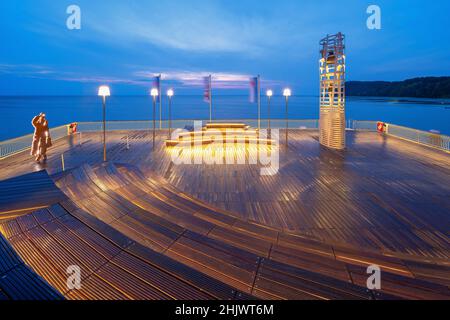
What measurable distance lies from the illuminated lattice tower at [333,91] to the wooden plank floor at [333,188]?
0.89m

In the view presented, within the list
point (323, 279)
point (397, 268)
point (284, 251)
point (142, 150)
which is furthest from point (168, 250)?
point (142, 150)

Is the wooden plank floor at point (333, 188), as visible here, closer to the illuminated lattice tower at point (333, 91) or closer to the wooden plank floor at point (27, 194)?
the illuminated lattice tower at point (333, 91)

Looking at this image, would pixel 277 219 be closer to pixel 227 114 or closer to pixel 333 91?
pixel 333 91

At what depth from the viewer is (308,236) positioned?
18.3ft

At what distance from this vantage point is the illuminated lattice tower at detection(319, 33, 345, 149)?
14.8 m

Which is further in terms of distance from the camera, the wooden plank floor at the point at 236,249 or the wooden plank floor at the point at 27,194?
the wooden plank floor at the point at 27,194

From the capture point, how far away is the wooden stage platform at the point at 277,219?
138 inches

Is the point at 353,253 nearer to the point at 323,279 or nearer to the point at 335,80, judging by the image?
the point at 323,279

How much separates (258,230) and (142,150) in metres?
10.2

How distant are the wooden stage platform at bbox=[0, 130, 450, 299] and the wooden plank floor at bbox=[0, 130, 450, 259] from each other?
1.2 inches

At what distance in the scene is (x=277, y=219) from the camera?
6.42 metres

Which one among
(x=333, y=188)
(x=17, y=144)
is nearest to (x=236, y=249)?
(x=333, y=188)

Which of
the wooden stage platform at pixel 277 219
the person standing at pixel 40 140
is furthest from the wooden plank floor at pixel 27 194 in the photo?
the person standing at pixel 40 140

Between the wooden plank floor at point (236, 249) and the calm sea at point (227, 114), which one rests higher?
the calm sea at point (227, 114)
